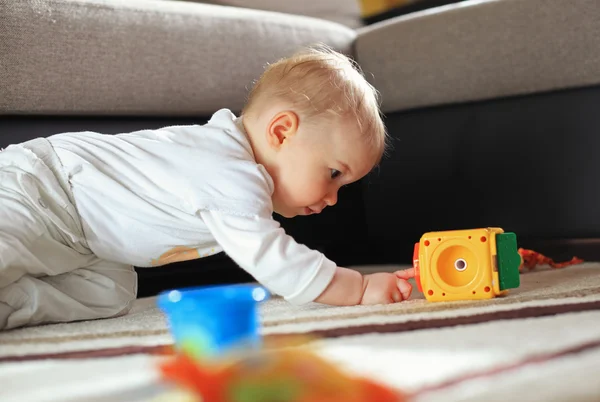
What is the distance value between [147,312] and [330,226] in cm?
62

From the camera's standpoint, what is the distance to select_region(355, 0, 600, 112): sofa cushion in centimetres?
141

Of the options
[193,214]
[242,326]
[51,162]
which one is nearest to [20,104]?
[51,162]

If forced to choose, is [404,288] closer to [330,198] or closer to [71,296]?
[330,198]

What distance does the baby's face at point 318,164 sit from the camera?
1.08 meters

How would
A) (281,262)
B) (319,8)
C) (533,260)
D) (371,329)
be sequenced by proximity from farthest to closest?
(319,8) → (533,260) → (281,262) → (371,329)

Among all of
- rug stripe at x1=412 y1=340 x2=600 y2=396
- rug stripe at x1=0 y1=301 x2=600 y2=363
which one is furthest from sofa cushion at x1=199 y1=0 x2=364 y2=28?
rug stripe at x1=412 y1=340 x2=600 y2=396

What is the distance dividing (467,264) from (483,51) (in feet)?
2.25

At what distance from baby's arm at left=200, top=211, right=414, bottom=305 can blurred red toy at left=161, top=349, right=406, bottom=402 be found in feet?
1.46

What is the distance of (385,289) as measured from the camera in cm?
103

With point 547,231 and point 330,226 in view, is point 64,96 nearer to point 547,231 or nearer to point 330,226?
point 330,226

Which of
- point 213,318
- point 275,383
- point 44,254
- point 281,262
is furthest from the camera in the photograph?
point 44,254

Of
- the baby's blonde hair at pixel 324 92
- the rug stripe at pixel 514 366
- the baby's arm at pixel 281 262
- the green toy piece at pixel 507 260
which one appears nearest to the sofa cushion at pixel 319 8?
the baby's blonde hair at pixel 324 92

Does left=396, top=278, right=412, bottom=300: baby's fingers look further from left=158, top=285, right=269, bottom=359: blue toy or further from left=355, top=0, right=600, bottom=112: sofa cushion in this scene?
left=355, top=0, right=600, bottom=112: sofa cushion

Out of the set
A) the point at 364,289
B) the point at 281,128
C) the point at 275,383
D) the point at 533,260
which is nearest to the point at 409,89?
the point at 533,260
